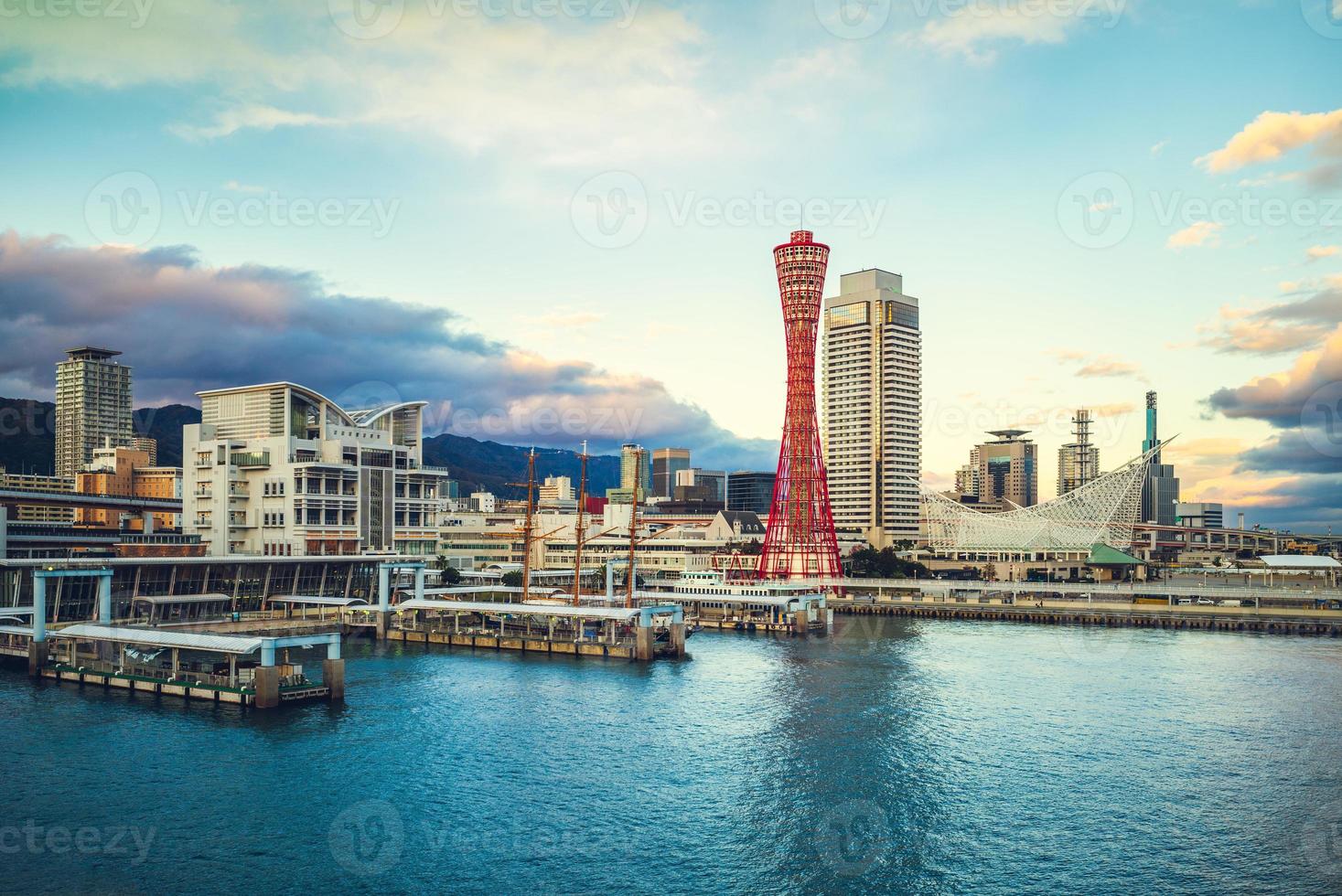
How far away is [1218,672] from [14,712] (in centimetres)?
5223

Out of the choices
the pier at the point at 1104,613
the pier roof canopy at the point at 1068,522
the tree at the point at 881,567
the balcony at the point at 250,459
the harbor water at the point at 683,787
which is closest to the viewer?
the harbor water at the point at 683,787

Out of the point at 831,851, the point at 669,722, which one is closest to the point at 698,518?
the point at 669,722

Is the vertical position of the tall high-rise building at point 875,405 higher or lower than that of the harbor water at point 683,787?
higher

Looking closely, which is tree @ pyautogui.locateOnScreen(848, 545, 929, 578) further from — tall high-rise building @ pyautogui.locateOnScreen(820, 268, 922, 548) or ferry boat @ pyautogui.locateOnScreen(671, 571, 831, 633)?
tall high-rise building @ pyautogui.locateOnScreen(820, 268, 922, 548)

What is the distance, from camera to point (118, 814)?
2523 centimetres

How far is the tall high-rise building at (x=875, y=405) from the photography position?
510 feet

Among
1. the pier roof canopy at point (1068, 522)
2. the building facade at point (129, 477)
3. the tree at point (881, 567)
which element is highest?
the building facade at point (129, 477)

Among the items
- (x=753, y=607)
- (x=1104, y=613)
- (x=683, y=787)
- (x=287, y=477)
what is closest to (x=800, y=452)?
(x=753, y=607)

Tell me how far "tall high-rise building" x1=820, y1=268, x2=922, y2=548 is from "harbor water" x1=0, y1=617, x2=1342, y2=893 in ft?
358

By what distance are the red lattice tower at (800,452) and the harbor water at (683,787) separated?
44.4 meters

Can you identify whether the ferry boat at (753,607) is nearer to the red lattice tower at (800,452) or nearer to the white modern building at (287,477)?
the red lattice tower at (800,452)

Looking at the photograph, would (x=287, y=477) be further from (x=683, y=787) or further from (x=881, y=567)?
(x=881, y=567)

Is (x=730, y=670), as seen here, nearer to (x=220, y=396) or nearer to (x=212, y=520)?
(x=212, y=520)

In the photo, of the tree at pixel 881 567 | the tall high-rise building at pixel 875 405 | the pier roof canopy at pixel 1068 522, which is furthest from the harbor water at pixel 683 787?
the tall high-rise building at pixel 875 405
